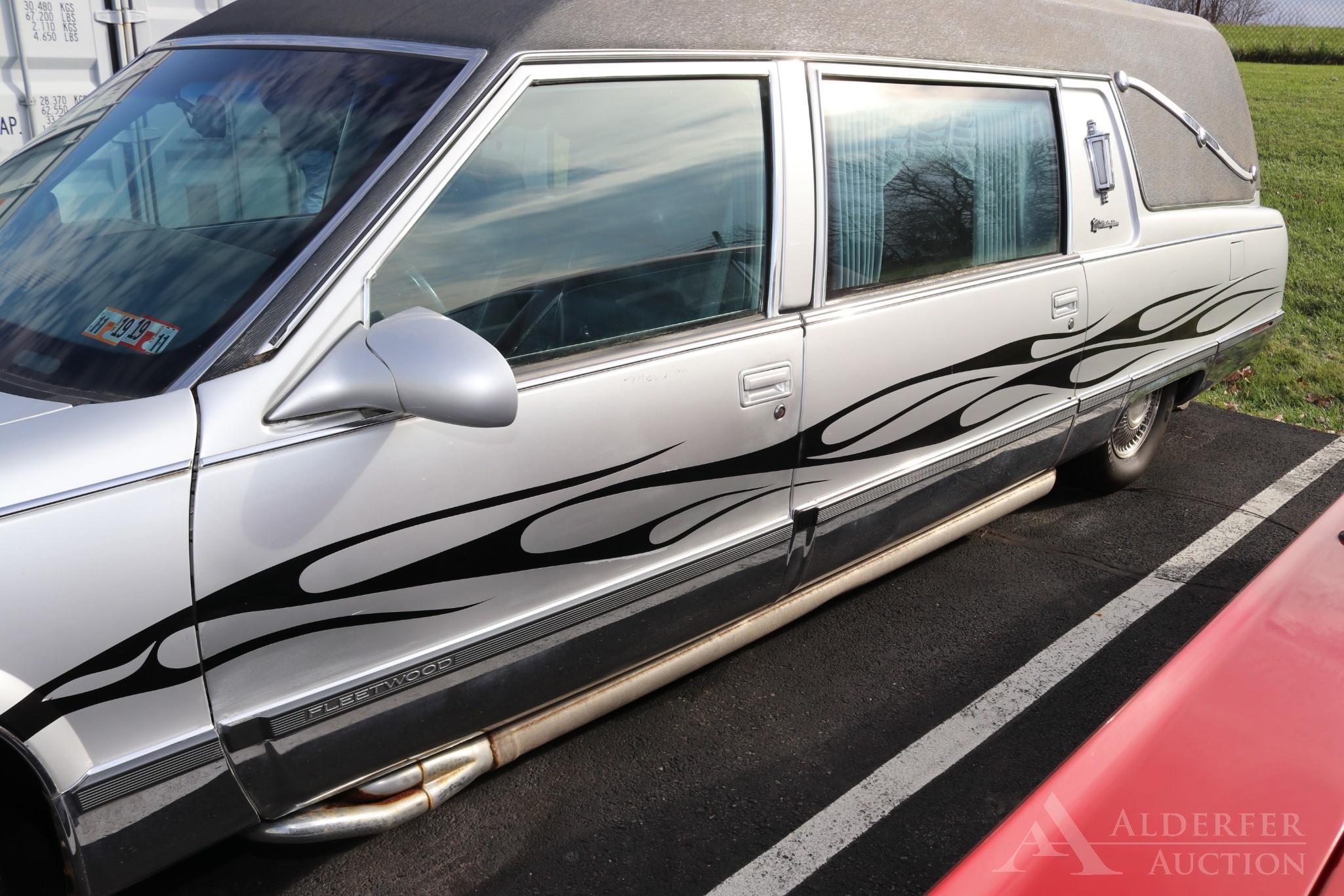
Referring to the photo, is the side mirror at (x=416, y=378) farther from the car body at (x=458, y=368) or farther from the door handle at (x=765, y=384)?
the door handle at (x=765, y=384)

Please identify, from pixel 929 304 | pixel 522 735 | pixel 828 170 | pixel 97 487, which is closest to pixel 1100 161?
pixel 929 304

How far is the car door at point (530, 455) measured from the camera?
6.66 feet

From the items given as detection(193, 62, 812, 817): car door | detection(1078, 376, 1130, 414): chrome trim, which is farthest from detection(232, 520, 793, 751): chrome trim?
detection(1078, 376, 1130, 414): chrome trim

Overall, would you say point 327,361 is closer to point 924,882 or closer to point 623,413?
point 623,413

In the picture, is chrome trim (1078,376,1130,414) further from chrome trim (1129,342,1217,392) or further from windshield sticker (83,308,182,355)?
windshield sticker (83,308,182,355)

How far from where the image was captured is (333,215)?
7.20ft

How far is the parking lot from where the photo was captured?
267 centimetres

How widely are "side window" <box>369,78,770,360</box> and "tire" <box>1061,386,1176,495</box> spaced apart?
102 inches

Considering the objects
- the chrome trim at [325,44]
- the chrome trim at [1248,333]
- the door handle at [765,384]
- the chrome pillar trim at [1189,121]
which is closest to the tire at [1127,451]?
the chrome trim at [1248,333]

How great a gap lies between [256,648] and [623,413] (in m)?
0.89

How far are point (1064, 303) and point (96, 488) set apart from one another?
295cm

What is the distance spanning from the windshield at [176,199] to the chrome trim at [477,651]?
0.65 meters

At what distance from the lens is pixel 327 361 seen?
6.66ft

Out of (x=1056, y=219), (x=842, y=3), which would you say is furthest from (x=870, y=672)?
(x=842, y=3)
